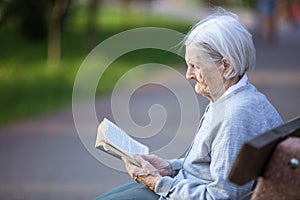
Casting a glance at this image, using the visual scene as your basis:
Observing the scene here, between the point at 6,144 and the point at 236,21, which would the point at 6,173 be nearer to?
the point at 6,144

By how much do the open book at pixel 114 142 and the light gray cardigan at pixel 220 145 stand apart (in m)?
0.20

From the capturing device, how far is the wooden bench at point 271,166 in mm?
2268

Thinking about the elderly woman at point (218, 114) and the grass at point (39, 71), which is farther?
the grass at point (39, 71)

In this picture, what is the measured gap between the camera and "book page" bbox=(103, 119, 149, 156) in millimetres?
3008

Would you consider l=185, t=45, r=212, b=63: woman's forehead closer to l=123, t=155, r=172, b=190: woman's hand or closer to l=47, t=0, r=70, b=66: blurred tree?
l=123, t=155, r=172, b=190: woman's hand

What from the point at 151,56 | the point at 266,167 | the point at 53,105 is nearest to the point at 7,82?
the point at 53,105

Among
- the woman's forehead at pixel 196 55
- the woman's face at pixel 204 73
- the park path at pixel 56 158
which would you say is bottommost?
the park path at pixel 56 158

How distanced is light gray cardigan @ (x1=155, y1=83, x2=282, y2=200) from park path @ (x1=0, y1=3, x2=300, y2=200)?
3.69 metres

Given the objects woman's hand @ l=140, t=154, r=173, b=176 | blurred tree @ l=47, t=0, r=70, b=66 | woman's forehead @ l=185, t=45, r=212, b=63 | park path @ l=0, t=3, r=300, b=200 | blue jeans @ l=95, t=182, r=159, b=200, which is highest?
blurred tree @ l=47, t=0, r=70, b=66

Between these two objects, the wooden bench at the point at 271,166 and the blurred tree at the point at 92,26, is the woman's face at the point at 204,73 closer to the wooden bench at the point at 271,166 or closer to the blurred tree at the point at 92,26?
the wooden bench at the point at 271,166

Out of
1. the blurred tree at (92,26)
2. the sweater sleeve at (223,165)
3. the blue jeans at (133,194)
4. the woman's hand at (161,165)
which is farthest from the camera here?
the blurred tree at (92,26)

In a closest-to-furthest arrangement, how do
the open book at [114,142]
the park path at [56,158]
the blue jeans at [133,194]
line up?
the open book at [114,142], the blue jeans at [133,194], the park path at [56,158]

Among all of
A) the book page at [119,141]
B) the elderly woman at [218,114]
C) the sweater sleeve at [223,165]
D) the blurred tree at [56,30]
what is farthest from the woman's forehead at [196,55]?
the blurred tree at [56,30]

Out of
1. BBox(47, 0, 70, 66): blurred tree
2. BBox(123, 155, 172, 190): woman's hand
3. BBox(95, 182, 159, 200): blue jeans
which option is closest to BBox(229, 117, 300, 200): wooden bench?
BBox(123, 155, 172, 190): woman's hand
